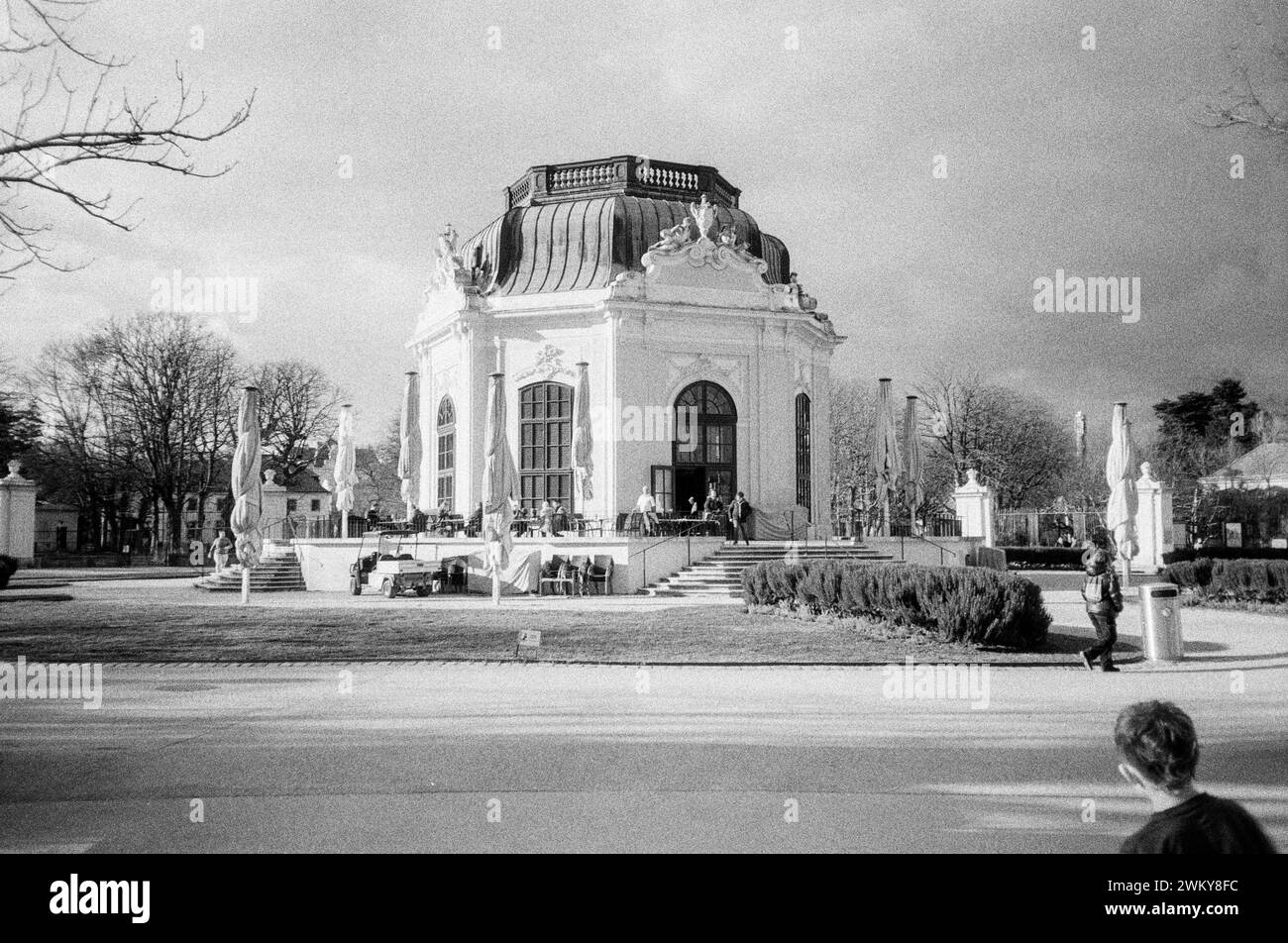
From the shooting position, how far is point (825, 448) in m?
27.8

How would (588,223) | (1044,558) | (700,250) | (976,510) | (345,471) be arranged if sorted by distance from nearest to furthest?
(345,471) → (700,250) → (588,223) → (976,510) → (1044,558)

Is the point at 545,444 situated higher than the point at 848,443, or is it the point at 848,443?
the point at 848,443

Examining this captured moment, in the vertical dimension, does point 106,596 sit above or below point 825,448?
below

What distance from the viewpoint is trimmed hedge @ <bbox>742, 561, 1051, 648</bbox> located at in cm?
1063

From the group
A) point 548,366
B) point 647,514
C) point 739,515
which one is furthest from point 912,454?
point 548,366

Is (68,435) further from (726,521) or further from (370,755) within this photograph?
(726,521)

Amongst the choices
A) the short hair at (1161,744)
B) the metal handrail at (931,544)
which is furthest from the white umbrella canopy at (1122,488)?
the short hair at (1161,744)

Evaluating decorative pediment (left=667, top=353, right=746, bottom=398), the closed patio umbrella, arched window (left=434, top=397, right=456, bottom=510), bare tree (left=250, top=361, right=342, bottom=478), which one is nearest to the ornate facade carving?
decorative pediment (left=667, top=353, right=746, bottom=398)

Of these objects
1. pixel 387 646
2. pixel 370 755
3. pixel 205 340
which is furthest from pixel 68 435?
pixel 370 755

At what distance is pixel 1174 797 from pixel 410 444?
2292 centimetres

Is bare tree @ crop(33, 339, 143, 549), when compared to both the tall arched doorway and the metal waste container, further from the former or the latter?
the tall arched doorway

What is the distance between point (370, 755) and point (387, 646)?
512 cm

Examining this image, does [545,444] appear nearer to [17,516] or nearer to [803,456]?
[803,456]

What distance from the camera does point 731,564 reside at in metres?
20.6
